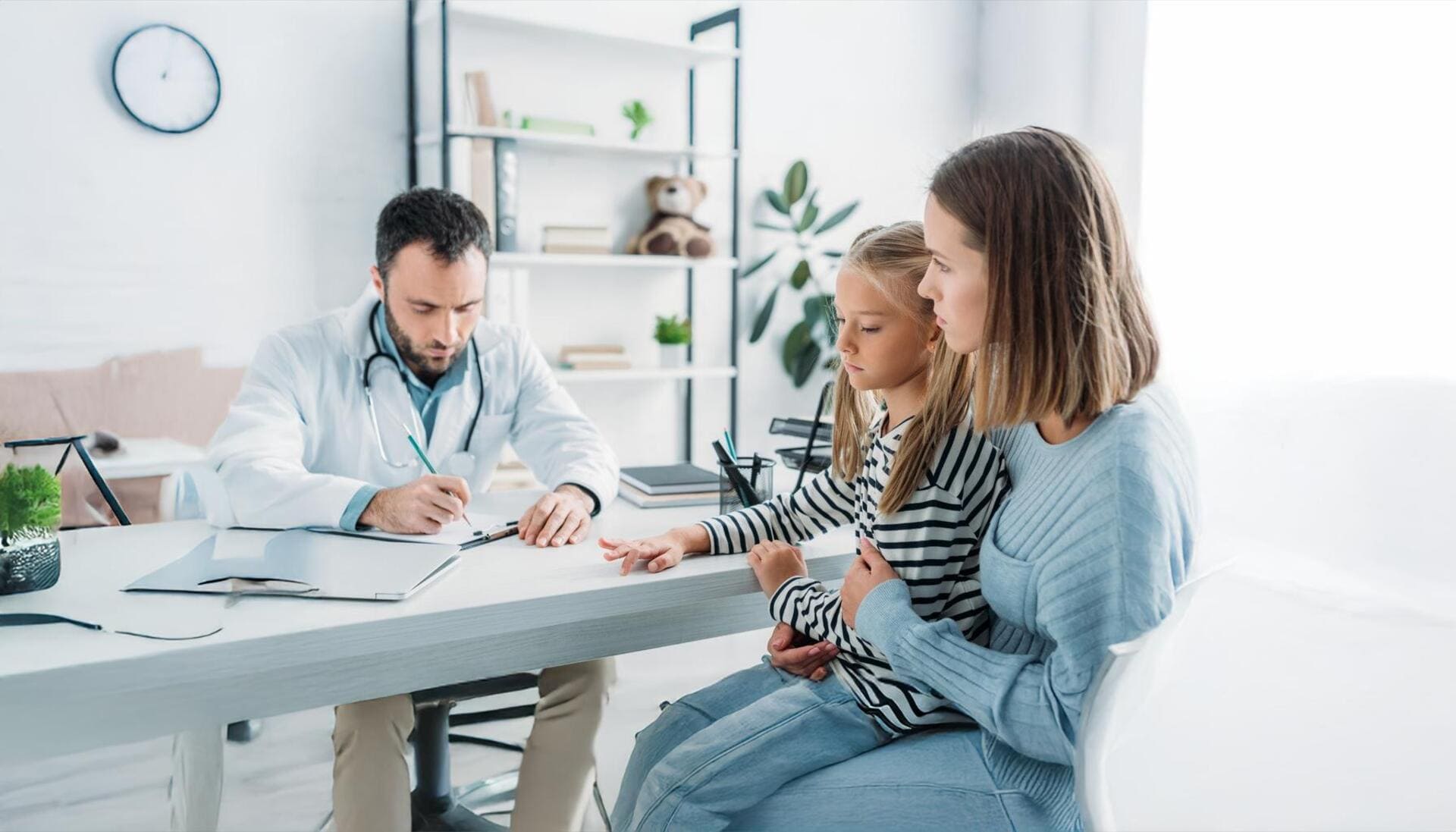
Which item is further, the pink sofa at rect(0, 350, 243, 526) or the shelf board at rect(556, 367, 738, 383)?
the shelf board at rect(556, 367, 738, 383)

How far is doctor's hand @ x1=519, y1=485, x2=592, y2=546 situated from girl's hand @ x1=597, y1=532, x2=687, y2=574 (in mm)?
73

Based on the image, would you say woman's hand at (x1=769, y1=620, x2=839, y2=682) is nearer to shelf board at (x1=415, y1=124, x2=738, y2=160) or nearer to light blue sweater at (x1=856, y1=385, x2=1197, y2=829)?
light blue sweater at (x1=856, y1=385, x2=1197, y2=829)

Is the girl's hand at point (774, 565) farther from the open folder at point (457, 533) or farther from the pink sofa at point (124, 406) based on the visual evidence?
the pink sofa at point (124, 406)

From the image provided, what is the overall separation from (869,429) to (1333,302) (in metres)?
2.69

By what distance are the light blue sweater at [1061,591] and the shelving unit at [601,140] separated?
2250 millimetres

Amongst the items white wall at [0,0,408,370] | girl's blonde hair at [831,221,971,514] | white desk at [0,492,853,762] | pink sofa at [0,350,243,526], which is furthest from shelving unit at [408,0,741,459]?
girl's blonde hair at [831,221,971,514]

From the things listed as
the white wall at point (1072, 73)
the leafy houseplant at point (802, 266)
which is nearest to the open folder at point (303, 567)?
the leafy houseplant at point (802, 266)

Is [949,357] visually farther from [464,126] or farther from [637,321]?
[637,321]

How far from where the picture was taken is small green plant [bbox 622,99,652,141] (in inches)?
134

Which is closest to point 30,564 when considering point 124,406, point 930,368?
point 930,368

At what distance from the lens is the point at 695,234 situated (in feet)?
11.4

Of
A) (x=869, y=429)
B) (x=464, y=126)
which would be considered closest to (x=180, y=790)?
(x=869, y=429)

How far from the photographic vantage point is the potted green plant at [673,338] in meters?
→ 3.49

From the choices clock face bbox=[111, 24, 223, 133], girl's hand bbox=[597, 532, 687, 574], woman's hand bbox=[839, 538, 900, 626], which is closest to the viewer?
woman's hand bbox=[839, 538, 900, 626]
